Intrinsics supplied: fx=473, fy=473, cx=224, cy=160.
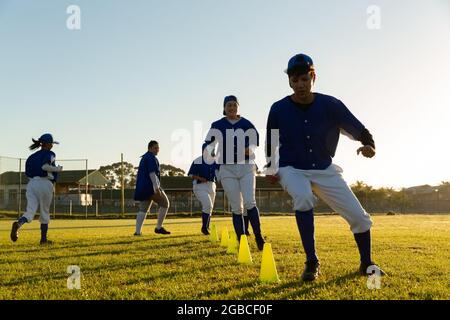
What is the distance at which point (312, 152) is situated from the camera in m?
4.75

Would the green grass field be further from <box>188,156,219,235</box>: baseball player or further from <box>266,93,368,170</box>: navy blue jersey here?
<box>188,156,219,235</box>: baseball player

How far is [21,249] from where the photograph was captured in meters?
7.80

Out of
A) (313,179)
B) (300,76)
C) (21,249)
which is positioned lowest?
(21,249)

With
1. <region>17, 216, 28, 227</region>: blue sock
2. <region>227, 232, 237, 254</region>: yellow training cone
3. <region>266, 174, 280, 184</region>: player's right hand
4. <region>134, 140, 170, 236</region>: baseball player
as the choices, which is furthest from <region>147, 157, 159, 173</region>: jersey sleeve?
<region>266, 174, 280, 184</region>: player's right hand

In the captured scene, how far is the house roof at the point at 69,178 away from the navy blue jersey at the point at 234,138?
14.4 metres

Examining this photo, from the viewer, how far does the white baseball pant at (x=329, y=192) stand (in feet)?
15.1

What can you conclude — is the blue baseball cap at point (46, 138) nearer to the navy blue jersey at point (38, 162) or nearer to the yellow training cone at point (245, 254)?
the navy blue jersey at point (38, 162)

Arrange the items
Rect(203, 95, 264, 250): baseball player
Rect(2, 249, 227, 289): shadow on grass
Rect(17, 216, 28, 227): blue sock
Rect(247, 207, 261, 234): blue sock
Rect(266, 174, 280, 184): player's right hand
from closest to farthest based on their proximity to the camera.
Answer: Rect(2, 249, 227, 289): shadow on grass < Rect(266, 174, 280, 184): player's right hand < Rect(247, 207, 261, 234): blue sock < Rect(203, 95, 264, 250): baseball player < Rect(17, 216, 28, 227): blue sock

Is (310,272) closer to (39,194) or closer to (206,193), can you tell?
(39,194)

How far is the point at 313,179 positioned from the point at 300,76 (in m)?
1.04

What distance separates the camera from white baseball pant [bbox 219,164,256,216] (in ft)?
23.8
